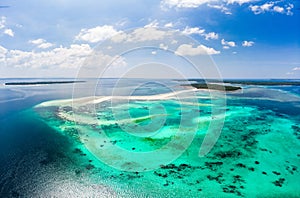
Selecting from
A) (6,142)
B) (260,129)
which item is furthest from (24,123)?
(260,129)

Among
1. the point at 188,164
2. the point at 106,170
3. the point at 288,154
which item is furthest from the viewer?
the point at 288,154

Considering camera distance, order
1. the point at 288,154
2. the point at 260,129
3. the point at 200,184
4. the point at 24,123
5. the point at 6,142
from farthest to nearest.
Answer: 1. the point at 24,123
2. the point at 260,129
3. the point at 6,142
4. the point at 288,154
5. the point at 200,184

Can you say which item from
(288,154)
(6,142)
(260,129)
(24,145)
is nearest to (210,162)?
(288,154)

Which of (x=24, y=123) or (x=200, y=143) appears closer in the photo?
(x=200, y=143)

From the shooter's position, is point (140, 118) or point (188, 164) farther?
point (140, 118)

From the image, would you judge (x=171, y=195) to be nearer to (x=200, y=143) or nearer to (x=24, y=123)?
(x=200, y=143)

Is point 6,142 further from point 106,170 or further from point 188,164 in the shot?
point 188,164
